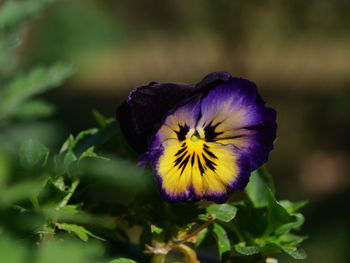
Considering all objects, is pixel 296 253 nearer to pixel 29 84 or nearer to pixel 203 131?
pixel 203 131

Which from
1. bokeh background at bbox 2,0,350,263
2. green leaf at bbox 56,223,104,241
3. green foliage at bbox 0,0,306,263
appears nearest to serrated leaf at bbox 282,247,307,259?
green foliage at bbox 0,0,306,263

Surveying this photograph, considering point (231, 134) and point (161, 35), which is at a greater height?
point (231, 134)

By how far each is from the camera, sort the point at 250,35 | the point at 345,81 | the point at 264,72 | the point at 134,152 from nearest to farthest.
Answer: the point at 134,152 < the point at 250,35 < the point at 345,81 < the point at 264,72

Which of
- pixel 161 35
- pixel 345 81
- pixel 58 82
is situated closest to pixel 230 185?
pixel 58 82

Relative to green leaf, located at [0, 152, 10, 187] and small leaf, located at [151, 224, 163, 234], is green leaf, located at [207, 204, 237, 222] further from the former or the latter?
green leaf, located at [0, 152, 10, 187]

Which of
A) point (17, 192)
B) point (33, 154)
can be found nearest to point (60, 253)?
point (17, 192)

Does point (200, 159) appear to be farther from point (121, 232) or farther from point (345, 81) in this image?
point (345, 81)
